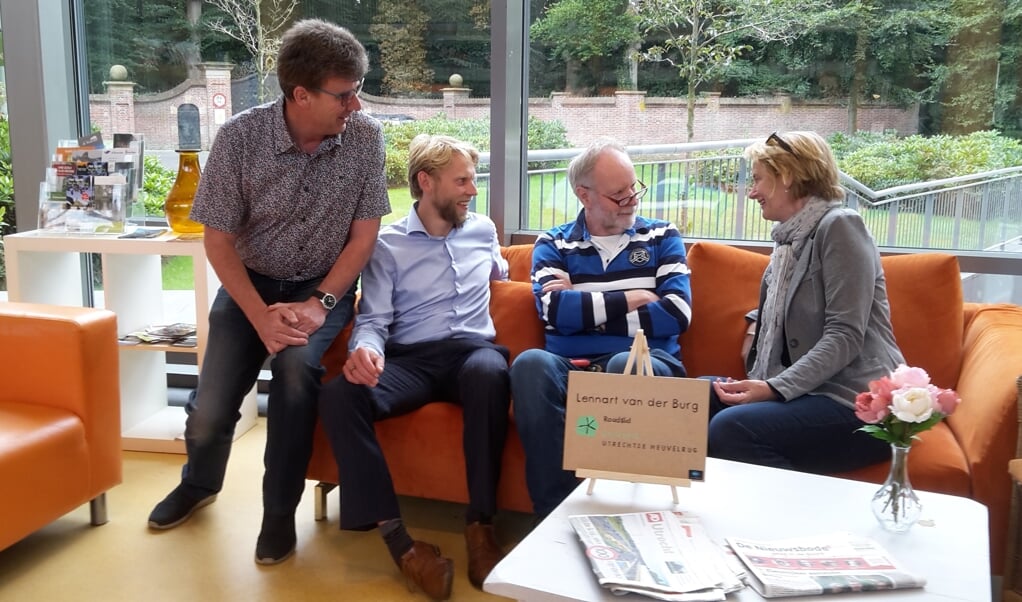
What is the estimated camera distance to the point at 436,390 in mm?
2594

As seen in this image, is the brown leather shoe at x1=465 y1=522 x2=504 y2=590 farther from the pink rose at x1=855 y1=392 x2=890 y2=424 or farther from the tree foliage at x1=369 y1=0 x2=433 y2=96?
the tree foliage at x1=369 y1=0 x2=433 y2=96

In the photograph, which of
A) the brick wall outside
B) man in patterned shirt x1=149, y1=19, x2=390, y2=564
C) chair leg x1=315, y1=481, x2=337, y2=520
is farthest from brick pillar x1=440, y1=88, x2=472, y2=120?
chair leg x1=315, y1=481, x2=337, y2=520

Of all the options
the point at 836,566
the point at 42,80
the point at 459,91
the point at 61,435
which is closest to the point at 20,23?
the point at 42,80

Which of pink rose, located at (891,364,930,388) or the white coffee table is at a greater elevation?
pink rose, located at (891,364,930,388)

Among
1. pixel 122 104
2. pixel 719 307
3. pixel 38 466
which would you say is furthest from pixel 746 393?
pixel 122 104

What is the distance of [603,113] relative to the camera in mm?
3480

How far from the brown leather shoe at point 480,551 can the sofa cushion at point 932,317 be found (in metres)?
1.26

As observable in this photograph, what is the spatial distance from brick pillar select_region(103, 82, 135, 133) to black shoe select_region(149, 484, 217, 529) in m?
1.92

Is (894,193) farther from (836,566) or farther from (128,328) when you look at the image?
(128,328)

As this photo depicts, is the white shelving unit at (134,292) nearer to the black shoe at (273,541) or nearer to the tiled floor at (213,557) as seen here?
the tiled floor at (213,557)

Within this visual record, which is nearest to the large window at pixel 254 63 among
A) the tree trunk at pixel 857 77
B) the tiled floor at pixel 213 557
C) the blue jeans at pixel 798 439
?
the tree trunk at pixel 857 77

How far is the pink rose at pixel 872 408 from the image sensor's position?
5.49 feet

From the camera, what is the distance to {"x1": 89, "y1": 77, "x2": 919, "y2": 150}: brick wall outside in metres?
3.20

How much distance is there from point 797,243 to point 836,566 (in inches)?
Result: 44.6
